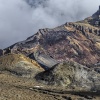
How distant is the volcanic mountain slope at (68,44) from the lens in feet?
389

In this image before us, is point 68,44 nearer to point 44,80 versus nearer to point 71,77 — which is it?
point 71,77

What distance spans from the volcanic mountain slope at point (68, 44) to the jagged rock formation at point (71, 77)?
3125 inches

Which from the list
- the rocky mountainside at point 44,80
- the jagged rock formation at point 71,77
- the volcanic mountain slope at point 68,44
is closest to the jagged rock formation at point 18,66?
the rocky mountainside at point 44,80

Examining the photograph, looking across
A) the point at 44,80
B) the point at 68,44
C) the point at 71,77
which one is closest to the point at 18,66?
the point at 44,80

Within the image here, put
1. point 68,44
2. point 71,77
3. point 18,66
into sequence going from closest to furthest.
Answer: point 71,77
point 18,66
point 68,44

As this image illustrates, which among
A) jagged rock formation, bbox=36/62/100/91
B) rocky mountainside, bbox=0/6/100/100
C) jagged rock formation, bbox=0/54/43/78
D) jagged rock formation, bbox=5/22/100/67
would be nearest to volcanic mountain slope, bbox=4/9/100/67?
jagged rock formation, bbox=5/22/100/67

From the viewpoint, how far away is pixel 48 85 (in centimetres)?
3045

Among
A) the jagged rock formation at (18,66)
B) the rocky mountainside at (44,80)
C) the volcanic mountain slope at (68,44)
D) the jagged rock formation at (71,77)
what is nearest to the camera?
the rocky mountainside at (44,80)

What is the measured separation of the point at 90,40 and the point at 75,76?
→ 10259 centimetres

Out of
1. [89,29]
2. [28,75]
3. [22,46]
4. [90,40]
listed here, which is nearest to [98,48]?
[90,40]

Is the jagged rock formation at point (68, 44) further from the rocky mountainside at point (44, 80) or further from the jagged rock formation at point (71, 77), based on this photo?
the jagged rock formation at point (71, 77)

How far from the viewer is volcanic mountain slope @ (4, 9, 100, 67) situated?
118 metres

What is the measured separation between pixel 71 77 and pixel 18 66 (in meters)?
6.82

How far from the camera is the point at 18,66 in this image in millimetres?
35250
